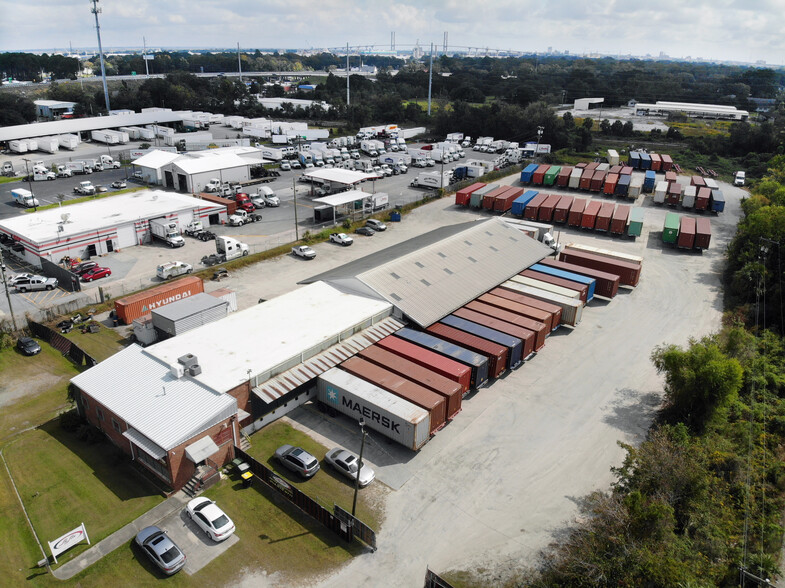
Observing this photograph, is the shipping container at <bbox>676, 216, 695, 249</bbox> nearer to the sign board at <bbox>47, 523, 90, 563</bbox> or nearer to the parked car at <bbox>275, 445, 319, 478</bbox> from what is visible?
the parked car at <bbox>275, 445, 319, 478</bbox>

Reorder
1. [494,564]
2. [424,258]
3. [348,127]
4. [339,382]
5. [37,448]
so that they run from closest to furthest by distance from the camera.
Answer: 1. [494,564]
2. [37,448]
3. [339,382]
4. [424,258]
5. [348,127]

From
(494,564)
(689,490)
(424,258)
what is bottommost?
(494,564)

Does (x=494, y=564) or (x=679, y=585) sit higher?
(x=679, y=585)

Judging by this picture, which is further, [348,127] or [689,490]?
[348,127]

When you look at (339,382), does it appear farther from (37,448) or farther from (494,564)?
(37,448)

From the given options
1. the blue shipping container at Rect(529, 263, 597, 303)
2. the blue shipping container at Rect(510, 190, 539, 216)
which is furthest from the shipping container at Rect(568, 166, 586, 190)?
the blue shipping container at Rect(529, 263, 597, 303)

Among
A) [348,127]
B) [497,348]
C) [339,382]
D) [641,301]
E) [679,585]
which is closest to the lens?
[679,585]

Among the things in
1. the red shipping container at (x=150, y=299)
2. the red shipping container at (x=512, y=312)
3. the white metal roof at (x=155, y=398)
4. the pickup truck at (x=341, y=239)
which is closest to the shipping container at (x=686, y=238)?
the red shipping container at (x=512, y=312)

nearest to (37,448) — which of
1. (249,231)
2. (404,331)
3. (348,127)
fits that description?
(404,331)
